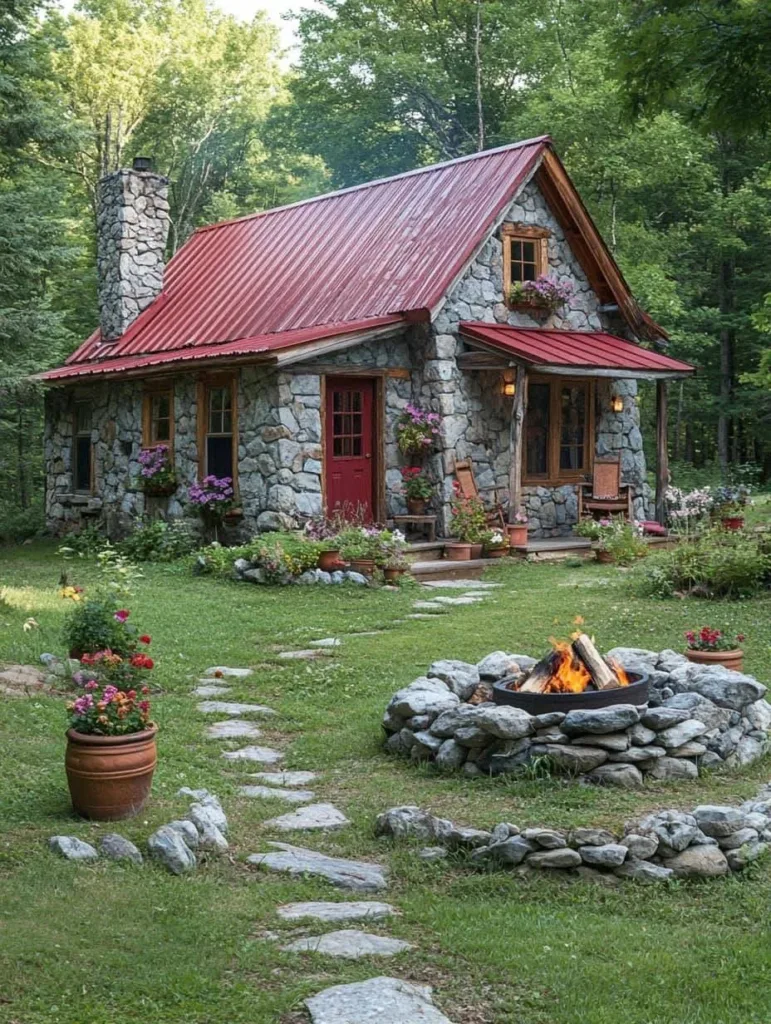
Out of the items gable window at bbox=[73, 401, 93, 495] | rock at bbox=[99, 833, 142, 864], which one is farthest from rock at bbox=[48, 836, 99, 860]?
gable window at bbox=[73, 401, 93, 495]

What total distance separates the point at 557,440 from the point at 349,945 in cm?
1431

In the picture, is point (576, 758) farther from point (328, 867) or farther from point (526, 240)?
point (526, 240)

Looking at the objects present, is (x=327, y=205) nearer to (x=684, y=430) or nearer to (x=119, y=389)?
(x=119, y=389)

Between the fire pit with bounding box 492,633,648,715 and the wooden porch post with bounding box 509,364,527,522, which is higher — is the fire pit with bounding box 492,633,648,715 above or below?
below

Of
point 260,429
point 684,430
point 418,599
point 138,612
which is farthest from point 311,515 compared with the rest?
point 684,430

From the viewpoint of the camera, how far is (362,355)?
1602cm

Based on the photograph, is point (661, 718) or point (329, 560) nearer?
point (661, 718)

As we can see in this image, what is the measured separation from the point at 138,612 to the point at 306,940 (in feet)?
24.5

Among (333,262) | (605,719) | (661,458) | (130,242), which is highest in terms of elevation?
(130,242)

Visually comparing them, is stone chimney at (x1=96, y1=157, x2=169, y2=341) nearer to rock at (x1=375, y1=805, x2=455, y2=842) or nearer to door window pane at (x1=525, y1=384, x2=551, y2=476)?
door window pane at (x1=525, y1=384, x2=551, y2=476)

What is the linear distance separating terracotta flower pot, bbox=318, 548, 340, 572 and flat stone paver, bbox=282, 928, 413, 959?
31.1 feet

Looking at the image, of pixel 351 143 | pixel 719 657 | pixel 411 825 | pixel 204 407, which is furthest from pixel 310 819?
pixel 351 143

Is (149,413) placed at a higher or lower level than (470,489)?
higher

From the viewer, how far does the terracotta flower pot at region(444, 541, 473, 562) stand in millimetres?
15445
